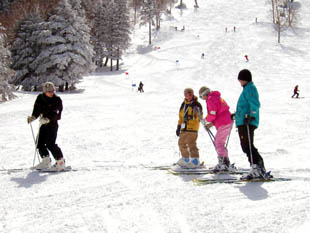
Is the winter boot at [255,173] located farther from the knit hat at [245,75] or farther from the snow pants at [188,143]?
the knit hat at [245,75]

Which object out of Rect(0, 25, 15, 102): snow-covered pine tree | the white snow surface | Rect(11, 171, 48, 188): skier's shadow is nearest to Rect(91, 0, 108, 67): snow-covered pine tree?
Rect(0, 25, 15, 102): snow-covered pine tree

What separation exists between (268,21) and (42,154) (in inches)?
2555

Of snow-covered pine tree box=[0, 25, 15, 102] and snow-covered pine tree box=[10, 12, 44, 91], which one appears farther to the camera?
snow-covered pine tree box=[10, 12, 44, 91]

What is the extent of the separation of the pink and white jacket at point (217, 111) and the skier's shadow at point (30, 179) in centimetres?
335

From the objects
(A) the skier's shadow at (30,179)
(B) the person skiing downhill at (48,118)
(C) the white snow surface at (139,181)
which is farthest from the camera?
(B) the person skiing downhill at (48,118)

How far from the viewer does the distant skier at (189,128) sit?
6.52 m

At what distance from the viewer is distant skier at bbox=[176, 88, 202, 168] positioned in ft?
21.4

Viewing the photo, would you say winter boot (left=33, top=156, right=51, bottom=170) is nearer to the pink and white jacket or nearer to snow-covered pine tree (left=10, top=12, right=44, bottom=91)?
the pink and white jacket

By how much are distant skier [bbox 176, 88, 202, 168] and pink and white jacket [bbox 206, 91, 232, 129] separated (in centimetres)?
32

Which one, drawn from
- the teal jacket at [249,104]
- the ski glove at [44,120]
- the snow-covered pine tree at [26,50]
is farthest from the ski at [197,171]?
the snow-covered pine tree at [26,50]

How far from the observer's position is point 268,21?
64.0 meters

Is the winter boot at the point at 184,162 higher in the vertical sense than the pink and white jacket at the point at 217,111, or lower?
lower

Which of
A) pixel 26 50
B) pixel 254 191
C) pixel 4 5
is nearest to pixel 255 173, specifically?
pixel 254 191

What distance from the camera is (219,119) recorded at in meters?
6.36
